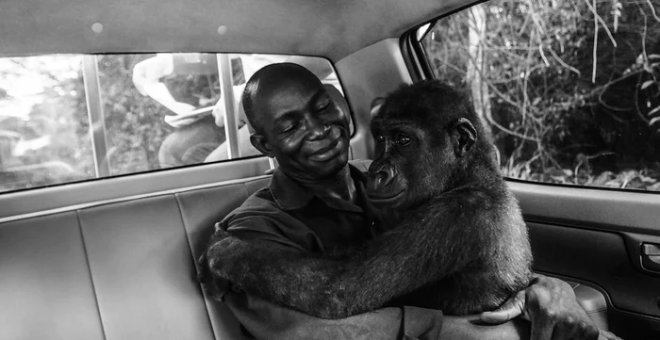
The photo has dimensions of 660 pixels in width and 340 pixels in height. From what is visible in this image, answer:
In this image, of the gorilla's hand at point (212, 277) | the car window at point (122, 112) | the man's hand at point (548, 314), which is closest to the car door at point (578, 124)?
the man's hand at point (548, 314)

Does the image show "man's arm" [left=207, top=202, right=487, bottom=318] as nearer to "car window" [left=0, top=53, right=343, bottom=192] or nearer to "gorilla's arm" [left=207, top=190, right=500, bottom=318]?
"gorilla's arm" [left=207, top=190, right=500, bottom=318]

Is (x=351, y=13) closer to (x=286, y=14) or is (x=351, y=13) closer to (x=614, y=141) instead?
(x=286, y=14)

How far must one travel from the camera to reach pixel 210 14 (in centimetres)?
251

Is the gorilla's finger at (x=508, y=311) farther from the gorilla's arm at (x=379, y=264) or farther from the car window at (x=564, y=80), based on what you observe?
the car window at (x=564, y=80)

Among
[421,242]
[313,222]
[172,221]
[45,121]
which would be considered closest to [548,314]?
[421,242]

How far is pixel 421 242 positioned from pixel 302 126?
1.83ft

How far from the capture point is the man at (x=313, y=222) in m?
1.67

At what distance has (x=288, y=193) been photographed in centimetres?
201

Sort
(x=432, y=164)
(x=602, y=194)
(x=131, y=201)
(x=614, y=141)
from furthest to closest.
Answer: (x=614, y=141) → (x=602, y=194) → (x=131, y=201) → (x=432, y=164)

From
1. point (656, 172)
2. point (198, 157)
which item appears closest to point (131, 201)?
point (198, 157)

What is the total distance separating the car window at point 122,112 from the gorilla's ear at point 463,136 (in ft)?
4.56

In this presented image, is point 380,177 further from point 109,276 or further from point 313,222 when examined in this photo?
point 109,276

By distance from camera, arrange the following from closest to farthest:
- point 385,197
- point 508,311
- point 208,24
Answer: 1. point 508,311
2. point 385,197
3. point 208,24

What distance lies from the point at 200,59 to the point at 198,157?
2.06 ft
